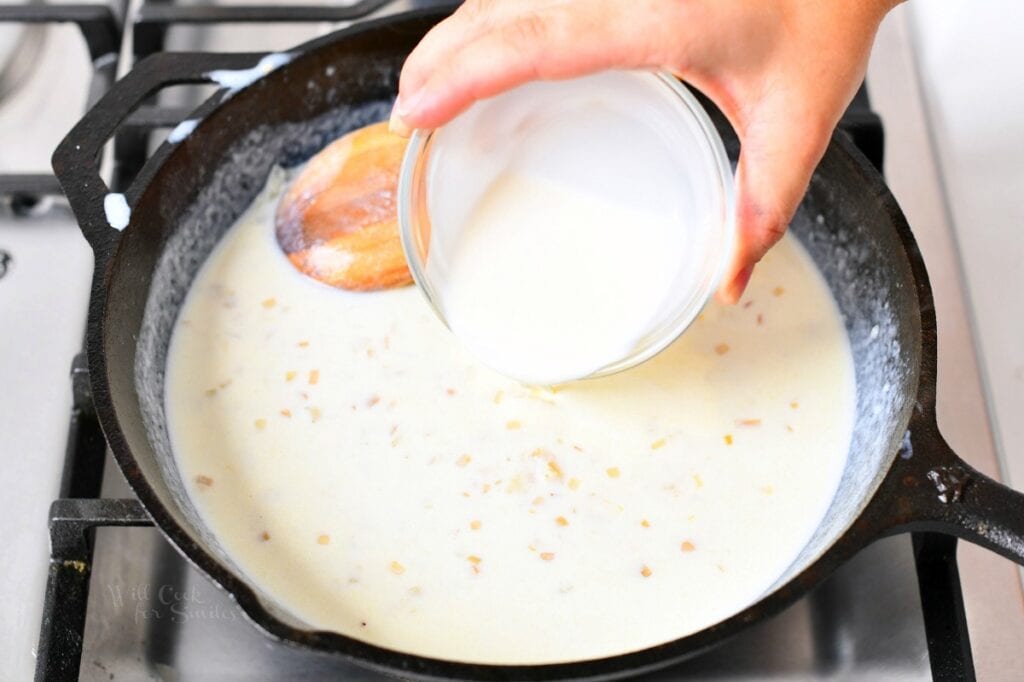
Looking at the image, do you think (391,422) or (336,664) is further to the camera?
(391,422)

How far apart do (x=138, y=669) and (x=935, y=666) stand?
2.11 ft

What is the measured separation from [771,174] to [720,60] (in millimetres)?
93

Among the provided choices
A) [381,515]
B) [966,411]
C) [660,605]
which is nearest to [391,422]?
[381,515]

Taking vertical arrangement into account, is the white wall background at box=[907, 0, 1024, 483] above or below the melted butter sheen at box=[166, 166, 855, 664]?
above

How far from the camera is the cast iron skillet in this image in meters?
0.81

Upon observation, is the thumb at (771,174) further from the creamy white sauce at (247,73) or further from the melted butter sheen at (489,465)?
the creamy white sauce at (247,73)

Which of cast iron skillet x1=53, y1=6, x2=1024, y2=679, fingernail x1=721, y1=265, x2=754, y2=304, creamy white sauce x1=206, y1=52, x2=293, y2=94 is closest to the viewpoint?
cast iron skillet x1=53, y1=6, x2=1024, y2=679

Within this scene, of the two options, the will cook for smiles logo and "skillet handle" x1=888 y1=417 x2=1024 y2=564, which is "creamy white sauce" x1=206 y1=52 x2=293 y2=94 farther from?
"skillet handle" x1=888 y1=417 x2=1024 y2=564

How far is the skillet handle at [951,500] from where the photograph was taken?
0.81 m

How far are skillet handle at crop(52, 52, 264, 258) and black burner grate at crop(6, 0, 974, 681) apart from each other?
89mm

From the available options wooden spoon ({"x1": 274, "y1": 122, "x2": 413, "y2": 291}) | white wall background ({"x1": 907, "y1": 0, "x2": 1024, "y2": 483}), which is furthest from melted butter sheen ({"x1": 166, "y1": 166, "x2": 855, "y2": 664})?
white wall background ({"x1": 907, "y1": 0, "x2": 1024, "y2": 483})

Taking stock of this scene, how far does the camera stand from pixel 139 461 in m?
0.88

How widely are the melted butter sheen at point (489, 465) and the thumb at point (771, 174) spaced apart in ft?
0.79

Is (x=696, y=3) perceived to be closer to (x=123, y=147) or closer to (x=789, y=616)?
(x=789, y=616)
